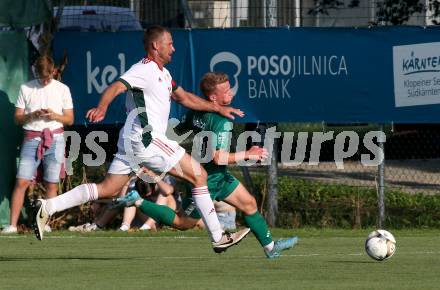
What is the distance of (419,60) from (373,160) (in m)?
1.60

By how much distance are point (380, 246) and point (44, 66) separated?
6060mm

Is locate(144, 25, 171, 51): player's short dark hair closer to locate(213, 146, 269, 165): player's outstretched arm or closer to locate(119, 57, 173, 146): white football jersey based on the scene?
locate(119, 57, 173, 146): white football jersey

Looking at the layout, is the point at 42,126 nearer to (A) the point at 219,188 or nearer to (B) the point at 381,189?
(B) the point at 381,189

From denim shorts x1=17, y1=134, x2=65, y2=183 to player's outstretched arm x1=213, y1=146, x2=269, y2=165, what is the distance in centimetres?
478

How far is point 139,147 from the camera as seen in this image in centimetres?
1135

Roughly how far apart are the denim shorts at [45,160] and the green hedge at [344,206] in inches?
113

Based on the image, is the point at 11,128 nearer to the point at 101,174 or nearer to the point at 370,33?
the point at 101,174

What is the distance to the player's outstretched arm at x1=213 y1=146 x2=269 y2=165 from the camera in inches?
442

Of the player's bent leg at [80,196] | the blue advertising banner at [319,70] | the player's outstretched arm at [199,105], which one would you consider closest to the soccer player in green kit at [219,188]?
the player's outstretched arm at [199,105]

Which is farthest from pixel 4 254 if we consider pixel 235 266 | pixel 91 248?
pixel 235 266

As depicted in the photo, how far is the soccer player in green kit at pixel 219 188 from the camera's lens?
38.1ft

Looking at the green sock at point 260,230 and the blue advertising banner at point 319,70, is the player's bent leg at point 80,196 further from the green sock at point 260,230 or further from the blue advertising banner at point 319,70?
the blue advertising banner at point 319,70

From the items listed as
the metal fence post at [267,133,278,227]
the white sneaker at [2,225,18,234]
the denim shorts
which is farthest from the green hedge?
the white sneaker at [2,225,18,234]

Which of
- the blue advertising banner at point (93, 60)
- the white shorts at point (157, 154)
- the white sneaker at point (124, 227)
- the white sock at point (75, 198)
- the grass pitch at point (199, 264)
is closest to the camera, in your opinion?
the grass pitch at point (199, 264)
